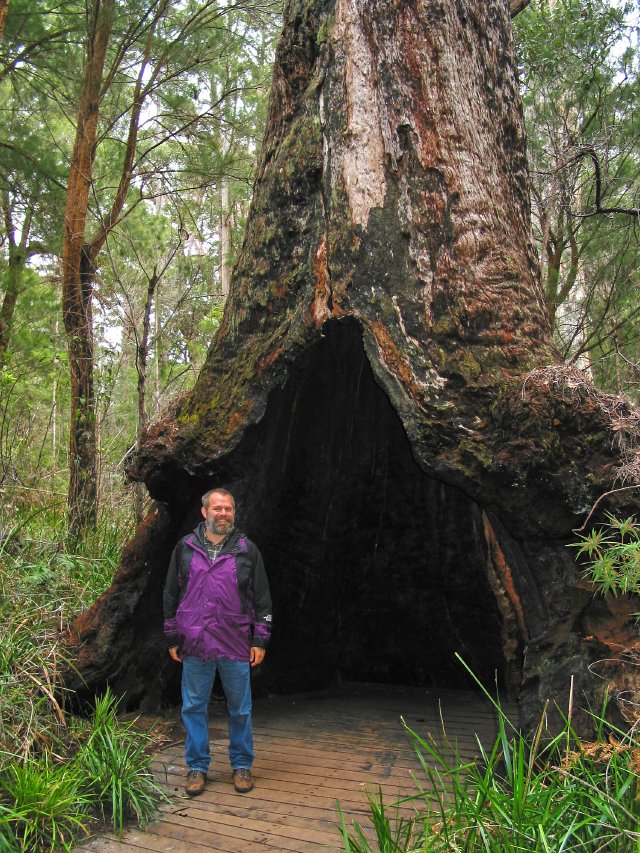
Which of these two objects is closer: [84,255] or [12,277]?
[84,255]

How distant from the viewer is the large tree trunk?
13.3ft

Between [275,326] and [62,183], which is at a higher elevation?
[62,183]

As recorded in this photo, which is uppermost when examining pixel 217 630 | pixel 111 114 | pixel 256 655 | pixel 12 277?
pixel 111 114

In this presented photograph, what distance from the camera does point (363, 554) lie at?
7195 mm

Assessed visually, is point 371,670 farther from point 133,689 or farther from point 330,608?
point 133,689

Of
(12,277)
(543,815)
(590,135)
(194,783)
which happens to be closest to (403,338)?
(543,815)

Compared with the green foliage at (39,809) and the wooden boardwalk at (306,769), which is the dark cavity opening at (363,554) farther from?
the green foliage at (39,809)

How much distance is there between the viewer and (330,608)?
707 centimetres

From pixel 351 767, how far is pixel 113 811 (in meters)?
1.49

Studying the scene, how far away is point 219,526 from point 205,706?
1.03 m

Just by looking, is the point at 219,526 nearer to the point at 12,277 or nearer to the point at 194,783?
the point at 194,783

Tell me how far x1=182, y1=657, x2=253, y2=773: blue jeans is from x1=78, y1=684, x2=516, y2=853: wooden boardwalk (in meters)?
0.19

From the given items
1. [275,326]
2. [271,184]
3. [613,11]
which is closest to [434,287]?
[275,326]

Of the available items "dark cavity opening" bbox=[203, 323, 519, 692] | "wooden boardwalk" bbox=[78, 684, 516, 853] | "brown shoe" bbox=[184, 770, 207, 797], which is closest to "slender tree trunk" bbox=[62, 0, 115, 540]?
"dark cavity opening" bbox=[203, 323, 519, 692]
